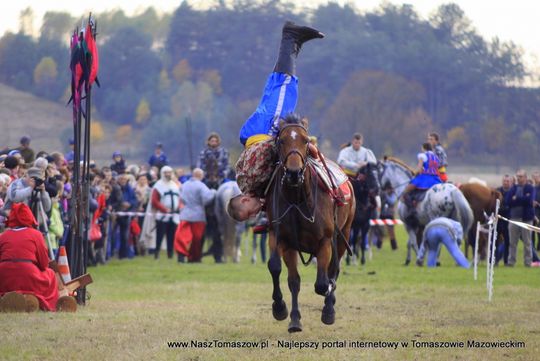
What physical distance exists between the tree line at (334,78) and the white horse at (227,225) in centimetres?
2852

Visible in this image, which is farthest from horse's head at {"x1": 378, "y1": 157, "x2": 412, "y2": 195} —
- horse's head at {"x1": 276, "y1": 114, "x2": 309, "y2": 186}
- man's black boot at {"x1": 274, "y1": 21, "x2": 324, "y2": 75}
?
horse's head at {"x1": 276, "y1": 114, "x2": 309, "y2": 186}

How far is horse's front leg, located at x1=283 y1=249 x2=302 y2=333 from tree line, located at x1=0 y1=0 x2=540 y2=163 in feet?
140

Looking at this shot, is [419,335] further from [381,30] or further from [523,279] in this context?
[381,30]

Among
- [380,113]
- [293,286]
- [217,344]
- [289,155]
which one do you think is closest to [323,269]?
[293,286]

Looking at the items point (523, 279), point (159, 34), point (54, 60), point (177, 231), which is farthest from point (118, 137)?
point (523, 279)

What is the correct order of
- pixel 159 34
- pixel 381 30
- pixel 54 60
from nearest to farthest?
pixel 54 60
pixel 159 34
pixel 381 30

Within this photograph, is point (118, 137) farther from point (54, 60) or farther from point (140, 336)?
point (140, 336)

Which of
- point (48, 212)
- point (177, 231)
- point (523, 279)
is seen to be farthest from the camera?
point (177, 231)

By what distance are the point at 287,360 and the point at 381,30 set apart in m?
79.6

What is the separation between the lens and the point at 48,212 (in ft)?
63.3

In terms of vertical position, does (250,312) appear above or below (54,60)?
below

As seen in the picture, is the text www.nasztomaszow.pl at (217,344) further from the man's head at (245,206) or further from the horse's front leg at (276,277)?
the man's head at (245,206)

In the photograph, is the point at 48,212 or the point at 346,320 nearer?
Result: the point at 346,320

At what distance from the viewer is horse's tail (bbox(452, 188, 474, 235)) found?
26.4 meters
